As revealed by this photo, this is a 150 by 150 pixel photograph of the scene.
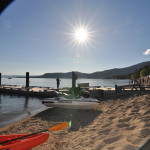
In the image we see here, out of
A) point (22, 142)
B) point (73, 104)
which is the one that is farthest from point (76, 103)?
point (22, 142)

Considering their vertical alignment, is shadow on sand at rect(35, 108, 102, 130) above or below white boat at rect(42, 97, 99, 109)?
below

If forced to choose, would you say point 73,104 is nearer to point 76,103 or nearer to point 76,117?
point 76,103

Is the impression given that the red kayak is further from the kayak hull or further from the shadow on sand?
the kayak hull

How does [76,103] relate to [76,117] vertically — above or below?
above

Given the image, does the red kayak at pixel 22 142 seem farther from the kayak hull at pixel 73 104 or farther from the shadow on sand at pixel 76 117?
the kayak hull at pixel 73 104

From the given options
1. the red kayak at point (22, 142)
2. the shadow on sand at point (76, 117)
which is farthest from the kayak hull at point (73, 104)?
the red kayak at point (22, 142)

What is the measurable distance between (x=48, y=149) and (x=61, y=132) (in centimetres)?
175

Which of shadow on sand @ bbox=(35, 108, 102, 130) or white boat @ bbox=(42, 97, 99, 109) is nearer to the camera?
shadow on sand @ bbox=(35, 108, 102, 130)

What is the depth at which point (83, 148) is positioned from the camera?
4.10 m

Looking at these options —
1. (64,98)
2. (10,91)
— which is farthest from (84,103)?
(10,91)

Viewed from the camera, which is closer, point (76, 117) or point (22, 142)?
point (22, 142)

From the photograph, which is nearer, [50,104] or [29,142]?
[29,142]

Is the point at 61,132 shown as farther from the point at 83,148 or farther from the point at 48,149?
the point at 83,148

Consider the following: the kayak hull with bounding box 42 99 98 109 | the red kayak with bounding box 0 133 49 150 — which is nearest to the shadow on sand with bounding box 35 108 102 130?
the kayak hull with bounding box 42 99 98 109
